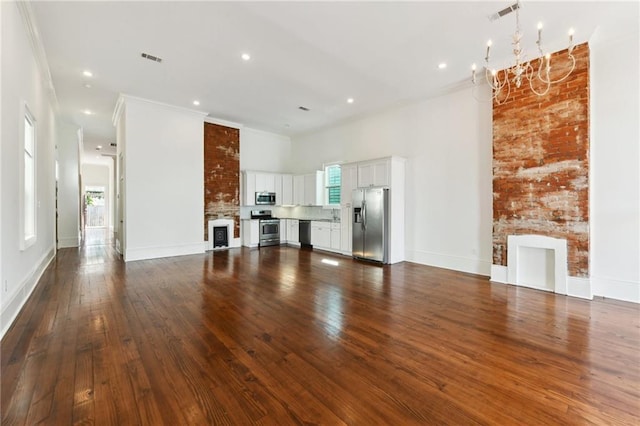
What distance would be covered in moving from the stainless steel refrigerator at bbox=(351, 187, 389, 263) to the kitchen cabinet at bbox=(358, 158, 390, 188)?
0.19 m

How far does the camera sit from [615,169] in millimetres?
3867

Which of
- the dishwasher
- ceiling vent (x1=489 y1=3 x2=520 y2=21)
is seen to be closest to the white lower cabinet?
the dishwasher

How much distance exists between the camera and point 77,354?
7.72 feet

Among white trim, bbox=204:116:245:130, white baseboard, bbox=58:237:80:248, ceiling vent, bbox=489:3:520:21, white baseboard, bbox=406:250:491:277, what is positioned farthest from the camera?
white baseboard, bbox=58:237:80:248

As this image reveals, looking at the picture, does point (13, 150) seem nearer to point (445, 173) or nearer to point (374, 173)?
point (374, 173)

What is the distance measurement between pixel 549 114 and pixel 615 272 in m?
2.44

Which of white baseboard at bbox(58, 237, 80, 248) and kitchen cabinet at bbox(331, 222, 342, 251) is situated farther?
white baseboard at bbox(58, 237, 80, 248)

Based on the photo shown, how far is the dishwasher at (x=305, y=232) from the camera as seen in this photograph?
8.27 metres

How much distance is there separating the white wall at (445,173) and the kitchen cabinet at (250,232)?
4006 mm

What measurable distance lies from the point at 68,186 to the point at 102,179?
8.84 metres

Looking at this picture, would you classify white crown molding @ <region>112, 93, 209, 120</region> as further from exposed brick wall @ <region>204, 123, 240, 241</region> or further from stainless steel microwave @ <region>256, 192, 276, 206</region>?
stainless steel microwave @ <region>256, 192, 276, 206</region>

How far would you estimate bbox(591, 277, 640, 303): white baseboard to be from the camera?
3729 millimetres

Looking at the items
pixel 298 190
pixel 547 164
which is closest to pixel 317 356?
pixel 547 164

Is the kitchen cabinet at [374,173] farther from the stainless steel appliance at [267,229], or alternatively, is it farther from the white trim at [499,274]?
the stainless steel appliance at [267,229]
